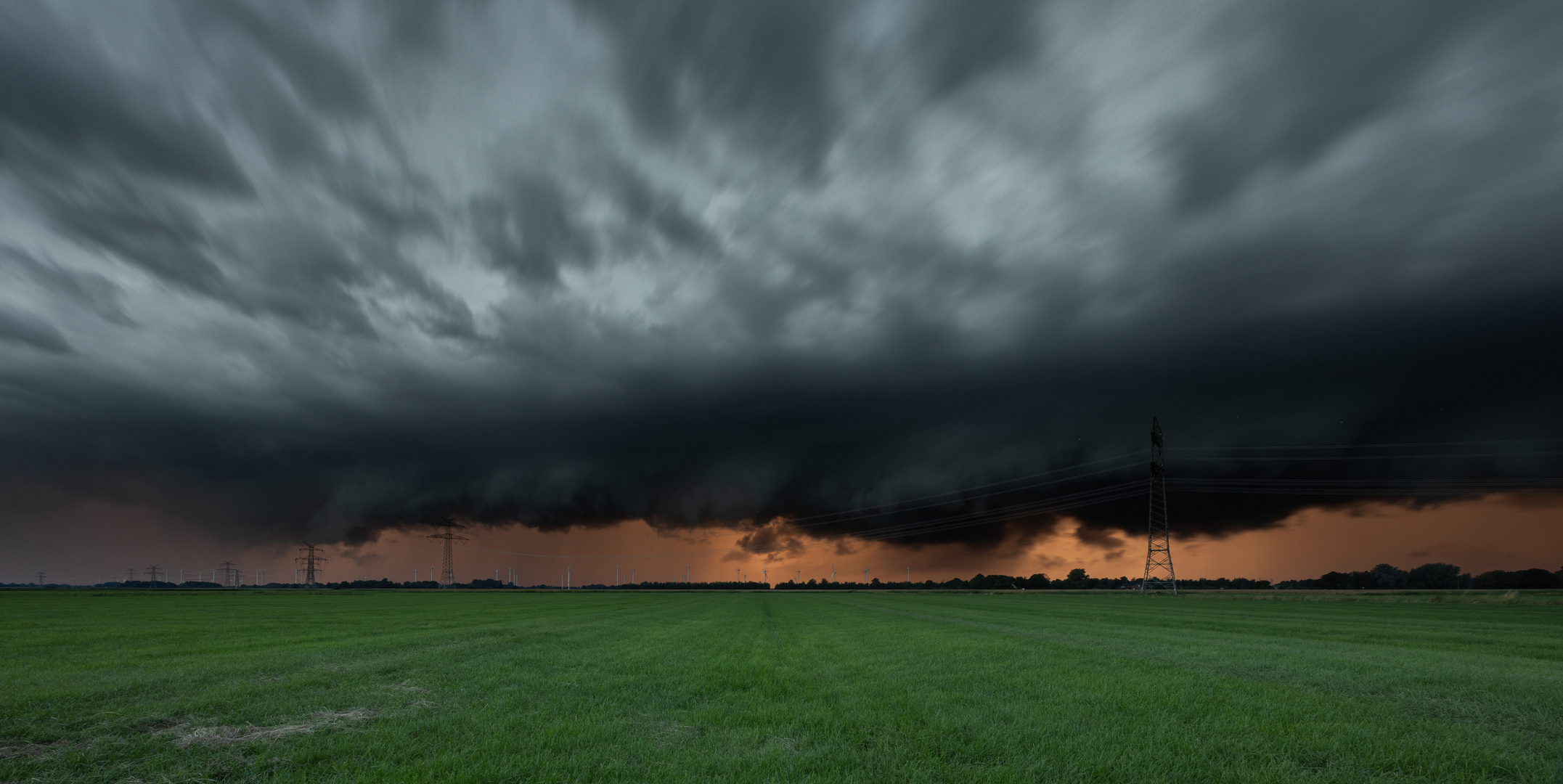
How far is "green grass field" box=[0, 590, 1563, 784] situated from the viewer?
693 cm

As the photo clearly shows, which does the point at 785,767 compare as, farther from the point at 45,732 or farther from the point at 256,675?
the point at 256,675

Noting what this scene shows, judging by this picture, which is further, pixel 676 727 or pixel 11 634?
pixel 11 634

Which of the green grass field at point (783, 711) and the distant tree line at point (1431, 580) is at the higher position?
the green grass field at point (783, 711)

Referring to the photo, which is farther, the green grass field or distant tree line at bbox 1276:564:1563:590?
distant tree line at bbox 1276:564:1563:590

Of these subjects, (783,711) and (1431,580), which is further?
(1431,580)

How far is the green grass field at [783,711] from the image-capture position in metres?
6.93

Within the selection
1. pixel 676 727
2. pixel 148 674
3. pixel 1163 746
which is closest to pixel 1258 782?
pixel 1163 746

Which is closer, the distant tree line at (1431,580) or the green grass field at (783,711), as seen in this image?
the green grass field at (783,711)

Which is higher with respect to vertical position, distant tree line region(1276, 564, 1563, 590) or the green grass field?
the green grass field

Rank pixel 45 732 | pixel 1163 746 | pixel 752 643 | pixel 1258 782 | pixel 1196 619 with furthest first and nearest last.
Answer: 1. pixel 1196 619
2. pixel 752 643
3. pixel 45 732
4. pixel 1163 746
5. pixel 1258 782

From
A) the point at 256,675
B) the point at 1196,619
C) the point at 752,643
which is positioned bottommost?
the point at 1196,619

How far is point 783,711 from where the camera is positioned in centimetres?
973

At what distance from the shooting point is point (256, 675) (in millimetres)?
12867

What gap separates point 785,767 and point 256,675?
41.2ft
